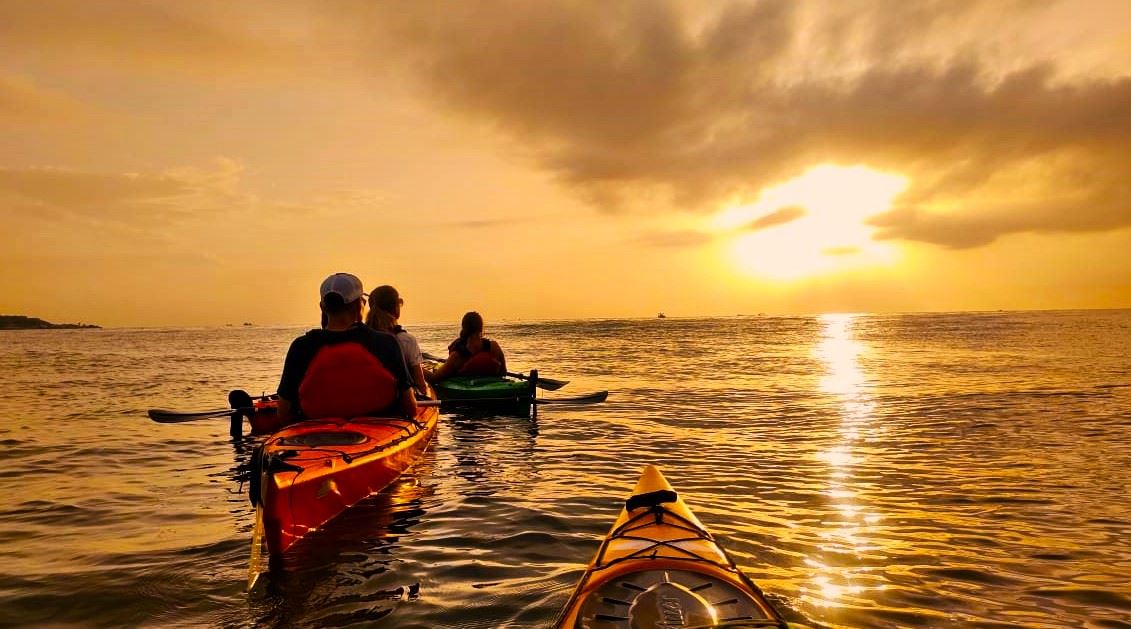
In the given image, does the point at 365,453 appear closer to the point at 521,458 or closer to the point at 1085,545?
→ the point at 521,458

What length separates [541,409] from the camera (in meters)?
17.7

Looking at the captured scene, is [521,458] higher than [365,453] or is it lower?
lower

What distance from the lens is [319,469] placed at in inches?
251

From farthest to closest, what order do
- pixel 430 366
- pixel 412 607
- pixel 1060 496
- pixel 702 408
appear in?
pixel 430 366 → pixel 702 408 → pixel 1060 496 → pixel 412 607

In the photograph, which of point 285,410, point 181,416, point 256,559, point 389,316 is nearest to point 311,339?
point 285,410

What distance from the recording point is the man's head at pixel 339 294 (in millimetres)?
7516

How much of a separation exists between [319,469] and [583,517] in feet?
9.25

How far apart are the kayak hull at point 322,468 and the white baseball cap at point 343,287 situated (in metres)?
1.42

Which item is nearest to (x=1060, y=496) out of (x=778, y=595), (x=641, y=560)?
(x=778, y=595)

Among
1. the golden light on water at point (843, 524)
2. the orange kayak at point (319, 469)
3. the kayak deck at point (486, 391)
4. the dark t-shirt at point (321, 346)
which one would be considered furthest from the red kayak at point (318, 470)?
the kayak deck at point (486, 391)

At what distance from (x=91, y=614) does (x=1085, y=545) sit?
856 cm

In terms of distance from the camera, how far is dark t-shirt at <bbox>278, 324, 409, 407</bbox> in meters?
7.52

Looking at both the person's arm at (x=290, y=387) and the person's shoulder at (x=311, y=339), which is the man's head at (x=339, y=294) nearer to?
the person's shoulder at (x=311, y=339)

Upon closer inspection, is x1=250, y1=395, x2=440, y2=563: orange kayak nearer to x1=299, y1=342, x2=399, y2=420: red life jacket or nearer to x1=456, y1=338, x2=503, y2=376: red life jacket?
x1=299, y1=342, x2=399, y2=420: red life jacket
